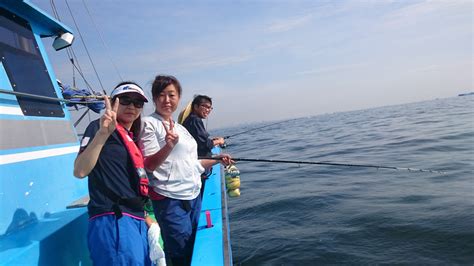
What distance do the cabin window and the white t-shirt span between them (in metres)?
1.41

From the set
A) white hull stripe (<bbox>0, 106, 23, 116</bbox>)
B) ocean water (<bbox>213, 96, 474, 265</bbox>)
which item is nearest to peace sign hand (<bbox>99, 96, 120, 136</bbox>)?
white hull stripe (<bbox>0, 106, 23, 116</bbox>)

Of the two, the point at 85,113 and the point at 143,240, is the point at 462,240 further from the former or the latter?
the point at 85,113

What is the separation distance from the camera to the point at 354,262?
4.03m

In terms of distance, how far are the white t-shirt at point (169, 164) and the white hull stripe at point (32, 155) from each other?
1107 mm

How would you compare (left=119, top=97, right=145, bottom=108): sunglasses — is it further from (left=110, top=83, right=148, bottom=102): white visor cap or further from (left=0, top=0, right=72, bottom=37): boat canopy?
(left=0, top=0, right=72, bottom=37): boat canopy

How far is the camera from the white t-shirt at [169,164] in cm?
247

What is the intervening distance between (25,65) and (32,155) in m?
1.27

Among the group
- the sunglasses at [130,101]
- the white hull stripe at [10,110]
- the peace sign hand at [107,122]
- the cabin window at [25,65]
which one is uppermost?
the cabin window at [25,65]

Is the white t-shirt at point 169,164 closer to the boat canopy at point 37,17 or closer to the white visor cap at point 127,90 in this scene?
the white visor cap at point 127,90

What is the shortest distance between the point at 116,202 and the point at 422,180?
7783 millimetres

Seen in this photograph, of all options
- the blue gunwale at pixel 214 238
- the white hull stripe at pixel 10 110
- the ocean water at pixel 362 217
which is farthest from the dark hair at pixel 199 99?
the ocean water at pixel 362 217

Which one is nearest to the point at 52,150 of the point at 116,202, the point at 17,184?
the point at 17,184

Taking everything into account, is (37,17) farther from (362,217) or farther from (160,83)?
(362,217)

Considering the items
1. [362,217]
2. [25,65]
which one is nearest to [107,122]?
[25,65]
